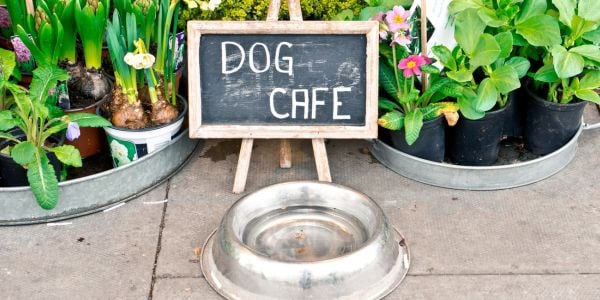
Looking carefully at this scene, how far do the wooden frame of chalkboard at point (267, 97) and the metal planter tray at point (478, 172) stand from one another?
0.27 meters

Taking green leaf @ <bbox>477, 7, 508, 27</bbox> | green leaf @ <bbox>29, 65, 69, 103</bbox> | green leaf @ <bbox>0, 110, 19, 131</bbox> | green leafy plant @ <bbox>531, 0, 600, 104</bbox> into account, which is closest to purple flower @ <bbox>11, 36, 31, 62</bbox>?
green leaf @ <bbox>29, 65, 69, 103</bbox>

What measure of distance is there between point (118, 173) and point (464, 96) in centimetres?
142

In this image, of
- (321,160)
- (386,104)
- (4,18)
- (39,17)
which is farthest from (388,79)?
(4,18)

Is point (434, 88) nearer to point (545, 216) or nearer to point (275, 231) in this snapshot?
point (545, 216)

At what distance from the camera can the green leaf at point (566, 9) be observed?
10.3 feet

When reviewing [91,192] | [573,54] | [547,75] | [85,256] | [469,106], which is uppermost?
[573,54]

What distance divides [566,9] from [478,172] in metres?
0.73

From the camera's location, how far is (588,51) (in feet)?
10.4

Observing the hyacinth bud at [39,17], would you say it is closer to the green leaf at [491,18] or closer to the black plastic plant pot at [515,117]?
the green leaf at [491,18]

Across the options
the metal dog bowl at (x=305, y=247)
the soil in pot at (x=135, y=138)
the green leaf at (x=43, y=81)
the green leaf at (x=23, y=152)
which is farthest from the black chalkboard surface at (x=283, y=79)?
the green leaf at (x=23, y=152)

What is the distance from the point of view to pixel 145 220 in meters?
3.19

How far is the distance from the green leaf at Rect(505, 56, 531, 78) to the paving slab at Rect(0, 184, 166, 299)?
5.03 feet

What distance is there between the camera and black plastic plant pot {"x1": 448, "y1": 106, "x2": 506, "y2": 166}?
130 inches

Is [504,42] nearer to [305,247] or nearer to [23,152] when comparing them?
[305,247]
